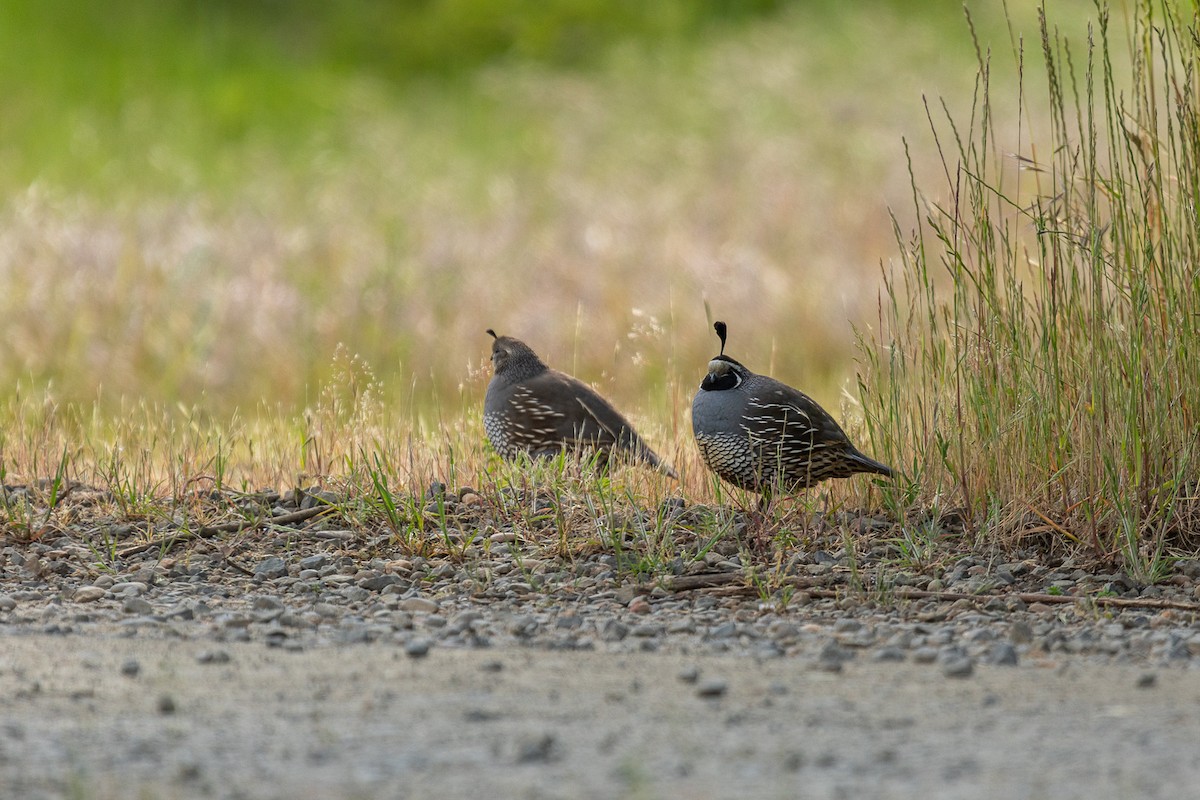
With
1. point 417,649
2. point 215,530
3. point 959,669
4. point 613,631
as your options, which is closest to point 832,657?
point 959,669

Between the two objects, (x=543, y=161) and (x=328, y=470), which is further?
(x=543, y=161)

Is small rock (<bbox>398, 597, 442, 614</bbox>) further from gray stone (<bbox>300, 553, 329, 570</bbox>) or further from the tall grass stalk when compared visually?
the tall grass stalk

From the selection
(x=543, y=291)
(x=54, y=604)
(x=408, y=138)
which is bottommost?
(x=54, y=604)

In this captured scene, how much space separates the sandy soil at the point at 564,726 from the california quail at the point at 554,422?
241cm

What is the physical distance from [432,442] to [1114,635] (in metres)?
3.19

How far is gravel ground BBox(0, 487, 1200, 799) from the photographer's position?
10.6 feet

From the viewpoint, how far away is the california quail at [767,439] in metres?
5.92

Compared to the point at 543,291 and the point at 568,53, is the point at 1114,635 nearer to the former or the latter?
the point at 543,291

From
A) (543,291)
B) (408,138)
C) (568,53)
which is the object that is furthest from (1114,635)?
(568,53)

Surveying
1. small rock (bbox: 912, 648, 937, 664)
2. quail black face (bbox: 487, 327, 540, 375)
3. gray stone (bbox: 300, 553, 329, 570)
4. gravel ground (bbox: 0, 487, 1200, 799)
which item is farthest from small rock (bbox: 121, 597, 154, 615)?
quail black face (bbox: 487, 327, 540, 375)

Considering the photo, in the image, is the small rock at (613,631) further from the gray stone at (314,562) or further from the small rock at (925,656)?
the gray stone at (314,562)

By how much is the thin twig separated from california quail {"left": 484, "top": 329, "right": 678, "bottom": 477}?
0.96 metres

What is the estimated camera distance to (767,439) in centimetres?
592

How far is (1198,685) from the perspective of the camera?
399cm
